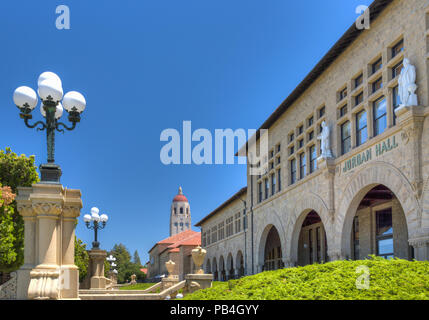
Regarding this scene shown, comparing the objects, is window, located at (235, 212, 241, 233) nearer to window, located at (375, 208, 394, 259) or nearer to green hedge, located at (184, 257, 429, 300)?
window, located at (375, 208, 394, 259)

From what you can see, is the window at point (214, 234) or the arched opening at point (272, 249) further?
the window at point (214, 234)

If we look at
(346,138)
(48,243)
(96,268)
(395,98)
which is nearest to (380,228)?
(346,138)

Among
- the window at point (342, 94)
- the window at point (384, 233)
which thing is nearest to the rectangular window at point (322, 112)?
the window at point (342, 94)

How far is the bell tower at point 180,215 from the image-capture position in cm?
A: 14950

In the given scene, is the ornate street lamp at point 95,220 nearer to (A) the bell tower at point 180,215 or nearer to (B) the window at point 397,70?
(B) the window at point 397,70

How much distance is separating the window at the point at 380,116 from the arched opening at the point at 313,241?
42.5ft

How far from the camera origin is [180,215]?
496 ft

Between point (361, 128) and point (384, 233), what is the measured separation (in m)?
5.93

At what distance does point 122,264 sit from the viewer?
5659 inches

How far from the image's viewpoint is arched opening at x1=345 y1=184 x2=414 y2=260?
22453mm

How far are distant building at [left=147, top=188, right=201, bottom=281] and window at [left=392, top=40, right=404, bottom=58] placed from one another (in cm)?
4692

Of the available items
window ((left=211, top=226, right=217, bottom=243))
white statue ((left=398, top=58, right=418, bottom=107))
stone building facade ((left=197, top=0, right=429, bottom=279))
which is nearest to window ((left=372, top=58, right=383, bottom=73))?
stone building facade ((left=197, top=0, right=429, bottom=279))
